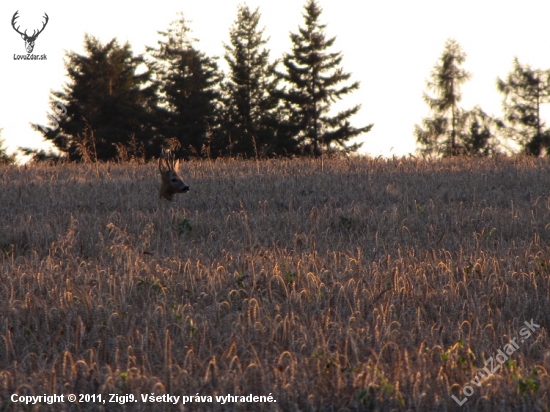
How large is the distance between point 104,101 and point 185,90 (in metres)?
5.26

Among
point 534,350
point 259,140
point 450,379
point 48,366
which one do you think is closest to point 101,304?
point 48,366

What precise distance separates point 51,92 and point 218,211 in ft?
115

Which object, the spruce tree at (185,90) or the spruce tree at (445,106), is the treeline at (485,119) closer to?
the spruce tree at (445,106)

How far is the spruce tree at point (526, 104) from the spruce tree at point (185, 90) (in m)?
16.4

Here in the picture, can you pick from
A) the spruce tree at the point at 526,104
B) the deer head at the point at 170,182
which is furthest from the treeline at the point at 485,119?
the deer head at the point at 170,182

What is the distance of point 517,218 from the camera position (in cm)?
1074

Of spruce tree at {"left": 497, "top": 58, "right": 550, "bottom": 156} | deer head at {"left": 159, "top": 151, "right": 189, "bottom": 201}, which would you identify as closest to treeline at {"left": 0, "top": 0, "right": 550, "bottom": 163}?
spruce tree at {"left": 497, "top": 58, "right": 550, "bottom": 156}

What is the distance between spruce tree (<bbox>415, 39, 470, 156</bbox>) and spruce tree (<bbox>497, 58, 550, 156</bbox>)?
10.4ft

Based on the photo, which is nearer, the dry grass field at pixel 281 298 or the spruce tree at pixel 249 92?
the dry grass field at pixel 281 298

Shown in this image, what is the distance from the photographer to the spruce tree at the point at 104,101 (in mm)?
41969

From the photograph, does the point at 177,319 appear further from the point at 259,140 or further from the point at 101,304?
the point at 259,140

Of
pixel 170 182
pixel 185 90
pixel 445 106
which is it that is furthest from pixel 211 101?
pixel 170 182

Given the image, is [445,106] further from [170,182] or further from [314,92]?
[170,182]

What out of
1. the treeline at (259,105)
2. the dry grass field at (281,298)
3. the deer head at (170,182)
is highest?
the treeline at (259,105)
